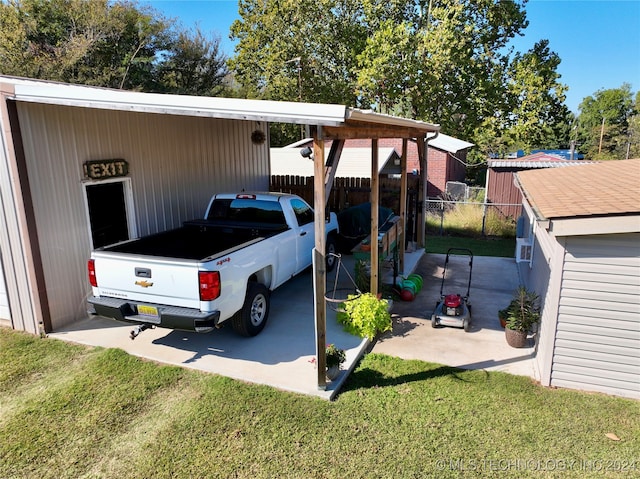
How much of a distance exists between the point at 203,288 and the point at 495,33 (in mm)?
20333

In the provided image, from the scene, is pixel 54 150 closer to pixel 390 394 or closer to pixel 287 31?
pixel 390 394

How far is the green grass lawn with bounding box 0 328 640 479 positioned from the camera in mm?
3838

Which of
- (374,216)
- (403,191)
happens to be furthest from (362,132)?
(403,191)

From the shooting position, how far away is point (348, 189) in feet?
45.4

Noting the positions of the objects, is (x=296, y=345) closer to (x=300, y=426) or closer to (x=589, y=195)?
(x=300, y=426)

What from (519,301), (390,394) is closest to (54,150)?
(390,394)

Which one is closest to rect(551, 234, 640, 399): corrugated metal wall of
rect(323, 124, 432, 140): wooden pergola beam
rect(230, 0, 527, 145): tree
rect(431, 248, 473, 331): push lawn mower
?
rect(431, 248, 473, 331): push lawn mower

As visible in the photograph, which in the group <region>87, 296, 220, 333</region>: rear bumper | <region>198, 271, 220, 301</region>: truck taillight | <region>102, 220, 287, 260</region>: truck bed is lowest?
<region>87, 296, 220, 333</region>: rear bumper

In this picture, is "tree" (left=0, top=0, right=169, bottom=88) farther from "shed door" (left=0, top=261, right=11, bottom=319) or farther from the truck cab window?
the truck cab window

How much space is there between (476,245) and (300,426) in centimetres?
997

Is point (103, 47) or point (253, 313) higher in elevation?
point (103, 47)

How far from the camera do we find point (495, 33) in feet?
66.4

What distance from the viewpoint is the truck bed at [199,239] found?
6059 mm

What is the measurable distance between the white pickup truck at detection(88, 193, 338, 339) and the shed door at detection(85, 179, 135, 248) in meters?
1.03
